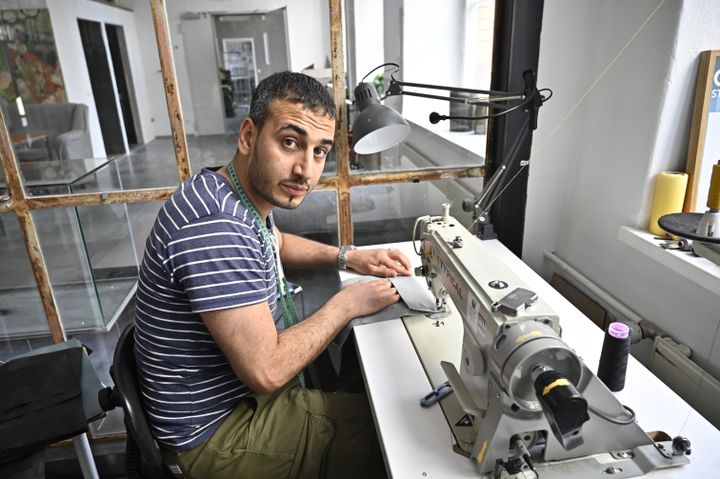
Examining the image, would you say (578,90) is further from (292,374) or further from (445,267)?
(292,374)

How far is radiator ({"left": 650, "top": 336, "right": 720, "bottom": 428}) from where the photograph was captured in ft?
3.98

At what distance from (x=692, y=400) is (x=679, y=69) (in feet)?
3.09

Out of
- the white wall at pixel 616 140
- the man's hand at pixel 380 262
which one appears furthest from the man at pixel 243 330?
the white wall at pixel 616 140

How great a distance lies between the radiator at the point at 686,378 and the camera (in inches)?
47.8

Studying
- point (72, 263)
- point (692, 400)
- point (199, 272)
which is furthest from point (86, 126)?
point (692, 400)

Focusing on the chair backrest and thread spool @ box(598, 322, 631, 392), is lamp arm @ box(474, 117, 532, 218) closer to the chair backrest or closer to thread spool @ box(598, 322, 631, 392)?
thread spool @ box(598, 322, 631, 392)

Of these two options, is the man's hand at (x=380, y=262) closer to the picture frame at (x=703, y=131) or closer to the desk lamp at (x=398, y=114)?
the desk lamp at (x=398, y=114)

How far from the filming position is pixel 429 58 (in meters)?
2.27

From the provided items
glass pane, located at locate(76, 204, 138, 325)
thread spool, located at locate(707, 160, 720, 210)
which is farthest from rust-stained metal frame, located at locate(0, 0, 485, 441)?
thread spool, located at locate(707, 160, 720, 210)

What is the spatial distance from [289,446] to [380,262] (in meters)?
0.69

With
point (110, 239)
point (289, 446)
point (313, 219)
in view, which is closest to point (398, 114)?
point (313, 219)

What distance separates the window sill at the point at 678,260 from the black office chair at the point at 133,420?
1450 mm

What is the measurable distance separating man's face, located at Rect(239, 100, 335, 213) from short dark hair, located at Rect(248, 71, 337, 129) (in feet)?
0.04

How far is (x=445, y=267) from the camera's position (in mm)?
1224
